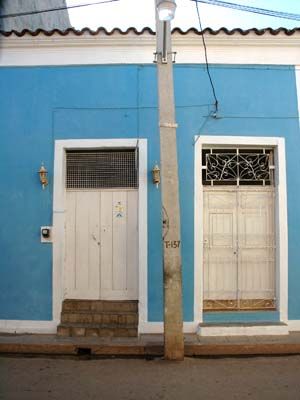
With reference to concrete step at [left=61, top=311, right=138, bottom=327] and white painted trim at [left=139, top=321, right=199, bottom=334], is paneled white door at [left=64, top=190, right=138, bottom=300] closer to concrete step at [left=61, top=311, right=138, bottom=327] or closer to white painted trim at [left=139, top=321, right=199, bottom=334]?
concrete step at [left=61, top=311, right=138, bottom=327]

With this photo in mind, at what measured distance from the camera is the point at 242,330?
20.6 ft

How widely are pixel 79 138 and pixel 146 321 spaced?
9.63 ft

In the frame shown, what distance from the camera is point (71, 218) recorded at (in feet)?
22.6

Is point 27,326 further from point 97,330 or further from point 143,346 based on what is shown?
point 143,346

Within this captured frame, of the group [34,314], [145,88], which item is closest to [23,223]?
[34,314]

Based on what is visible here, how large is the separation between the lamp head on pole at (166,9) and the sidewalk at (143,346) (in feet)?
13.2

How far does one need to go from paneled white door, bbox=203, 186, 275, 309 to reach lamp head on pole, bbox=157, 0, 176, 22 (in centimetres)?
281

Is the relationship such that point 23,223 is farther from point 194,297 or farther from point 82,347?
point 194,297

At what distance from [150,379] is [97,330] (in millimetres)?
1770

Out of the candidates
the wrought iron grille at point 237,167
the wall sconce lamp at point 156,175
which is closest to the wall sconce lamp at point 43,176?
the wall sconce lamp at point 156,175

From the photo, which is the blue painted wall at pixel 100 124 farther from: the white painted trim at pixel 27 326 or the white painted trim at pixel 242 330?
the white painted trim at pixel 242 330

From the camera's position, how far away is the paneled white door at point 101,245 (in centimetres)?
680

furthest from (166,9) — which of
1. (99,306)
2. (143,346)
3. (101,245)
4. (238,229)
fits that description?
(99,306)

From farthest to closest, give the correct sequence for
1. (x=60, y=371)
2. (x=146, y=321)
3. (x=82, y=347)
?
(x=146, y=321), (x=82, y=347), (x=60, y=371)
